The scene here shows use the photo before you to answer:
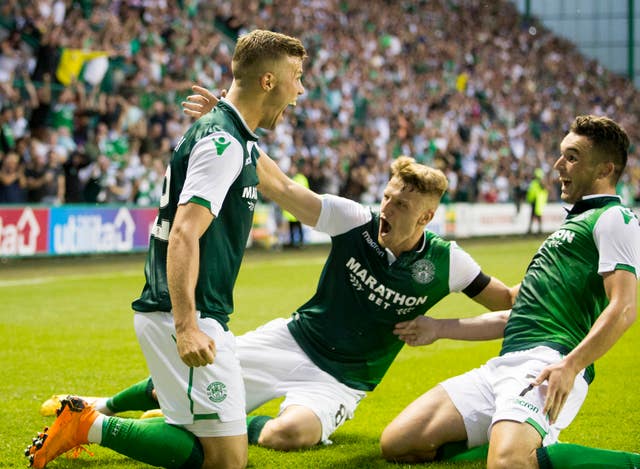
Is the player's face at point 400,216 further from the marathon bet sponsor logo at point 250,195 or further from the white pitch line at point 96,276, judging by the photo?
the white pitch line at point 96,276

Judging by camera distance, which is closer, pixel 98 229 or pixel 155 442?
pixel 155 442

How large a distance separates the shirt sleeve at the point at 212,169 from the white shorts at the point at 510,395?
1661mm

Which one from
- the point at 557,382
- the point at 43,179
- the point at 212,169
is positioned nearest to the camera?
the point at 212,169

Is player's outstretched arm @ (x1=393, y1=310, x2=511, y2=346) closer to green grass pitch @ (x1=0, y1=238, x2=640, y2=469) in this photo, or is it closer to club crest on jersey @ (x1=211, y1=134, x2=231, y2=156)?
green grass pitch @ (x1=0, y1=238, x2=640, y2=469)

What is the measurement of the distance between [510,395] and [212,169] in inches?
69.9

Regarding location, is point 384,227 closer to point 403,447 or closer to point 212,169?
point 403,447

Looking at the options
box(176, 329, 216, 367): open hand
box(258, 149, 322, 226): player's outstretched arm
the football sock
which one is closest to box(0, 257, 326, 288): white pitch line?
the football sock

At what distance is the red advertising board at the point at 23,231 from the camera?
54.0 ft

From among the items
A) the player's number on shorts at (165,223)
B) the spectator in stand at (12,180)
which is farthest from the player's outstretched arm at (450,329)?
the spectator in stand at (12,180)

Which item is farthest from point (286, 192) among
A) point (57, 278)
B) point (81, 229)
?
point (81, 229)

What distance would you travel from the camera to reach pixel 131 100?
19641 millimetres

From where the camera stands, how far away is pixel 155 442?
433cm

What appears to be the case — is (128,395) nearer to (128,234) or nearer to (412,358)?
(412,358)

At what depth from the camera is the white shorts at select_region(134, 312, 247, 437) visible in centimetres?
422
